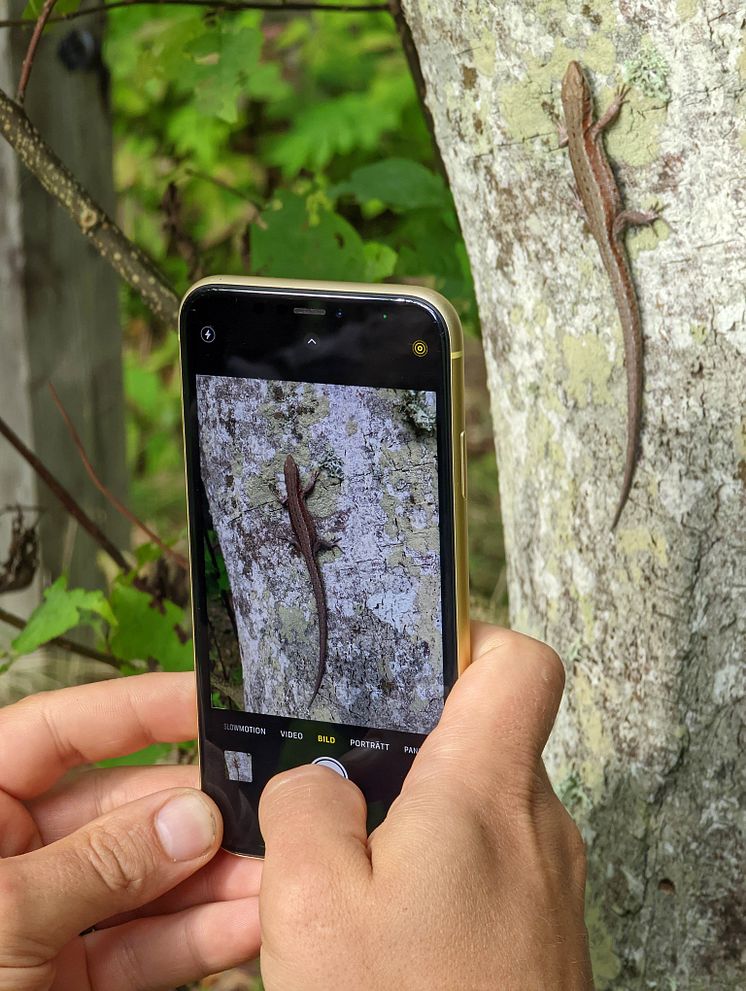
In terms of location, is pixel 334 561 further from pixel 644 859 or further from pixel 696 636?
pixel 644 859

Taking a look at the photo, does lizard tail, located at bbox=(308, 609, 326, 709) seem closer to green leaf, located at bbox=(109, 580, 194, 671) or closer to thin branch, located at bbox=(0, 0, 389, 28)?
green leaf, located at bbox=(109, 580, 194, 671)

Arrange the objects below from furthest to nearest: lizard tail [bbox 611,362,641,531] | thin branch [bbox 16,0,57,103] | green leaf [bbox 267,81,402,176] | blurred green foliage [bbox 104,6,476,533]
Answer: green leaf [bbox 267,81,402,176], blurred green foliage [bbox 104,6,476,533], thin branch [bbox 16,0,57,103], lizard tail [bbox 611,362,641,531]

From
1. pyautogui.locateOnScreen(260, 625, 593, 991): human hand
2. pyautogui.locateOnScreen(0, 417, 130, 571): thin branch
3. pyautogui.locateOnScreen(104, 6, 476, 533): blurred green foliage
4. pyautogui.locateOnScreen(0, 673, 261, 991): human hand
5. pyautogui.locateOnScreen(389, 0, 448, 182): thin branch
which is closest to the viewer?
pyautogui.locateOnScreen(260, 625, 593, 991): human hand

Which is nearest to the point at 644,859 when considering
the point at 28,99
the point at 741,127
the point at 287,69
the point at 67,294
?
the point at 741,127

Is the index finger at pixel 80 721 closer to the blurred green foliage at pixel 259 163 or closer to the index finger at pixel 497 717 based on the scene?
the index finger at pixel 497 717

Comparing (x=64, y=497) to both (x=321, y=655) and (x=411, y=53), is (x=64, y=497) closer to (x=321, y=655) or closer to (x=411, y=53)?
(x=321, y=655)

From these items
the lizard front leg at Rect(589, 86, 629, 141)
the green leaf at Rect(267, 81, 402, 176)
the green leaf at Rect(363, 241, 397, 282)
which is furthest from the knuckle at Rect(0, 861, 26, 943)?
the green leaf at Rect(267, 81, 402, 176)

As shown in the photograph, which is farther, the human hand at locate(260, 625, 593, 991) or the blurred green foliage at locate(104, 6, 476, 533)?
the blurred green foliage at locate(104, 6, 476, 533)
